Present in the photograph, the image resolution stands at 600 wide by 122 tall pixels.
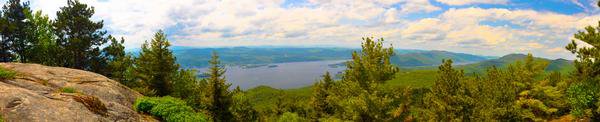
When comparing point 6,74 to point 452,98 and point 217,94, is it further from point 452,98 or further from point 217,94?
point 452,98

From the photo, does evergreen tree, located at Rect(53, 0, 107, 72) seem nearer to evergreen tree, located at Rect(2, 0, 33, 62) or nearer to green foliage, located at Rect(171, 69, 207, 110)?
evergreen tree, located at Rect(2, 0, 33, 62)

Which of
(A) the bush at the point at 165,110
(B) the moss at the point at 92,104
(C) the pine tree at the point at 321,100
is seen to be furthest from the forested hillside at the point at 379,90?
(C) the pine tree at the point at 321,100

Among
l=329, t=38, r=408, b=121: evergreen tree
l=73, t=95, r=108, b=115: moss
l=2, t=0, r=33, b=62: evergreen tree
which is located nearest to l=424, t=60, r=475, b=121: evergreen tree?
l=329, t=38, r=408, b=121: evergreen tree

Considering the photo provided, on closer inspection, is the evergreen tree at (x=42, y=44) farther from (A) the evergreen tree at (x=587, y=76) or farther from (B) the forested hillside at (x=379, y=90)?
(A) the evergreen tree at (x=587, y=76)

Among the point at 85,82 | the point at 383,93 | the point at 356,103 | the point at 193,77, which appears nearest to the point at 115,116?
the point at 85,82

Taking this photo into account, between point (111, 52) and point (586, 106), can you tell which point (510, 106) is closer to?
point (586, 106)
